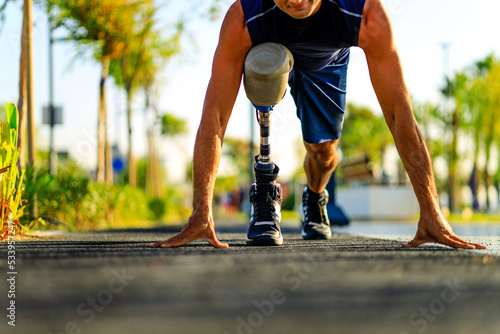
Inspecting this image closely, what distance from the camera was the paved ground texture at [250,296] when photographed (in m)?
1.22

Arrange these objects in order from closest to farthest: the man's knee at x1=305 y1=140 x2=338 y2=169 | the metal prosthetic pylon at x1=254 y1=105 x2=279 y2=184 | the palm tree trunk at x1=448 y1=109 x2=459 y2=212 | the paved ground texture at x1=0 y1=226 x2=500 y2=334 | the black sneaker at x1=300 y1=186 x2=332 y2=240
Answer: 1. the paved ground texture at x1=0 y1=226 x2=500 y2=334
2. the metal prosthetic pylon at x1=254 y1=105 x2=279 y2=184
3. the man's knee at x1=305 y1=140 x2=338 y2=169
4. the black sneaker at x1=300 y1=186 x2=332 y2=240
5. the palm tree trunk at x1=448 y1=109 x2=459 y2=212

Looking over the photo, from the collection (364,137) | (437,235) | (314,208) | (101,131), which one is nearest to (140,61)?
(101,131)

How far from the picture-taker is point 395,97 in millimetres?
2709

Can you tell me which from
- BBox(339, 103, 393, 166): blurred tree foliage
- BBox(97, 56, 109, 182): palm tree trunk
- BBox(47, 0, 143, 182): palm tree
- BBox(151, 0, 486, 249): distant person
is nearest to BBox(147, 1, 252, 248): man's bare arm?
BBox(151, 0, 486, 249): distant person

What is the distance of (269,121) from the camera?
315cm

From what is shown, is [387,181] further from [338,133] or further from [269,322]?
[269,322]

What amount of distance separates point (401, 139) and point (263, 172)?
2.53ft

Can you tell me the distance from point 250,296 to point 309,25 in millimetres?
1737

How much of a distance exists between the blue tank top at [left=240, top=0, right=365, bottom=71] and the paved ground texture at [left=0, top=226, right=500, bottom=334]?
1358 mm

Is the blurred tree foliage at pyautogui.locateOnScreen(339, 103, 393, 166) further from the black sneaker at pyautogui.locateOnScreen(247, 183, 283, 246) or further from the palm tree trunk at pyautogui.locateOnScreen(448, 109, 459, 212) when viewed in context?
the black sneaker at pyautogui.locateOnScreen(247, 183, 283, 246)

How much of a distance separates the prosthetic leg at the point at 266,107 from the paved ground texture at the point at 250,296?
1.01m

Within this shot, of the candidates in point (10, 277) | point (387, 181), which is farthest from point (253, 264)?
point (387, 181)

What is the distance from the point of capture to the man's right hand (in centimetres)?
240

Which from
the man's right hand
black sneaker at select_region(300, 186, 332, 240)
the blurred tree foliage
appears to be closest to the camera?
the man's right hand
